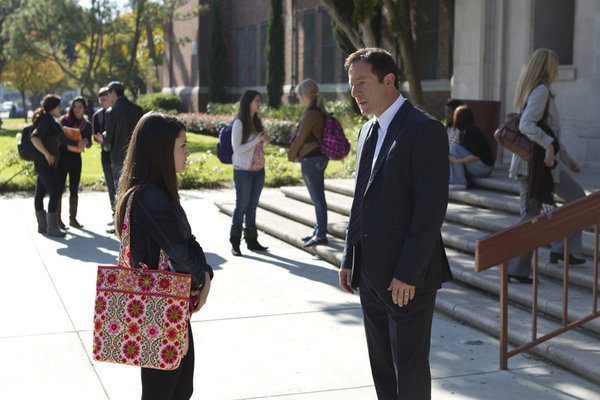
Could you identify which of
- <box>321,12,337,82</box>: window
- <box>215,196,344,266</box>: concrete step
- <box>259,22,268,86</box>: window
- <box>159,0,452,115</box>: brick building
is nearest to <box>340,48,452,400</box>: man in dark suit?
<box>215,196,344,266</box>: concrete step

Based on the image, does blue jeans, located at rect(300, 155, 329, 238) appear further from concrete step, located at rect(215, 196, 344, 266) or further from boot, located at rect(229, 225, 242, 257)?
boot, located at rect(229, 225, 242, 257)

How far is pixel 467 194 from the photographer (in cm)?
980

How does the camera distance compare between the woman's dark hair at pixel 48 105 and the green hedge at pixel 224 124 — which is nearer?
the woman's dark hair at pixel 48 105

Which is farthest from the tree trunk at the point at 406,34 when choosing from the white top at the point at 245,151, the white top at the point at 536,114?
the white top at the point at 536,114

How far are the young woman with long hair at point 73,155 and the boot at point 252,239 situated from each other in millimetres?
2778

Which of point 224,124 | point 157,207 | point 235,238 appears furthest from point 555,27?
point 224,124

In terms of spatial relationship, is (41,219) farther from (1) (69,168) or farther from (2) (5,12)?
(2) (5,12)

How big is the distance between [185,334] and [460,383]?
2376 millimetres

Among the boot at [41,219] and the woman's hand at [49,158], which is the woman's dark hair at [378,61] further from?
the boot at [41,219]

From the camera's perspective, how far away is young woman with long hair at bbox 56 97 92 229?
10.6m

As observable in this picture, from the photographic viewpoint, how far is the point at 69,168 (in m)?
10.8

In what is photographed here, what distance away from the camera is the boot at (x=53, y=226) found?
1039cm

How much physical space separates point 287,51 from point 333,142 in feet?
75.5

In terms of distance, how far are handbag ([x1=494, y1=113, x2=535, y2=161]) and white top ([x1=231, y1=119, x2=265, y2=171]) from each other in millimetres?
3099
